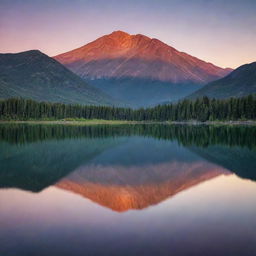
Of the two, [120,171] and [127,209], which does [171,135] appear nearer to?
[120,171]

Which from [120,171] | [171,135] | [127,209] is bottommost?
[171,135]

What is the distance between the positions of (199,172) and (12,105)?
15827 cm

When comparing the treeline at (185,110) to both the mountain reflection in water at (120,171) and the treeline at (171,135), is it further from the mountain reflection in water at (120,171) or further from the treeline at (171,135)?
the mountain reflection in water at (120,171)

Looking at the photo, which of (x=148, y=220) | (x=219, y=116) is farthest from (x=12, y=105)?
(x=148, y=220)

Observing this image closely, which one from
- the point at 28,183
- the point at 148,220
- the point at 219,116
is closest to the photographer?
the point at 148,220

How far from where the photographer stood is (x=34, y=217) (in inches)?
698

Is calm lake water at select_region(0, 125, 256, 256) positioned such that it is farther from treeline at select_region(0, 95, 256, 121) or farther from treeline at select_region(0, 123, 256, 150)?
treeline at select_region(0, 95, 256, 121)

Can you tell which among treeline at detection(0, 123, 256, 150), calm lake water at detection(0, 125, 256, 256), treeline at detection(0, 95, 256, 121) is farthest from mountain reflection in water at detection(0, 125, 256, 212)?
treeline at detection(0, 95, 256, 121)

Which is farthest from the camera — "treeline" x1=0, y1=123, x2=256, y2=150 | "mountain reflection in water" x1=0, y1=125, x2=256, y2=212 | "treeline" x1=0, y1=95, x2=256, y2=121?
"treeline" x1=0, y1=95, x2=256, y2=121

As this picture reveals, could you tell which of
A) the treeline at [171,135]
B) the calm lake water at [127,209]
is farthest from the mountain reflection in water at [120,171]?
the treeline at [171,135]

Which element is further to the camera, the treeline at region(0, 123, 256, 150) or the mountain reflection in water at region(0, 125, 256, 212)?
the treeline at region(0, 123, 256, 150)

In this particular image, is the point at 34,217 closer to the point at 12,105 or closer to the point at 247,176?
the point at 247,176

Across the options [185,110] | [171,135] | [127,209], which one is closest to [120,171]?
[127,209]

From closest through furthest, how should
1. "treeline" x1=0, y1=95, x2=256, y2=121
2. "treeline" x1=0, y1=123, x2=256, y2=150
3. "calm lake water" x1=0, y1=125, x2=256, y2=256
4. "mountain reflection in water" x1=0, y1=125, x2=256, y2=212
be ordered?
"calm lake water" x1=0, y1=125, x2=256, y2=256 → "mountain reflection in water" x1=0, y1=125, x2=256, y2=212 → "treeline" x1=0, y1=123, x2=256, y2=150 → "treeline" x1=0, y1=95, x2=256, y2=121
